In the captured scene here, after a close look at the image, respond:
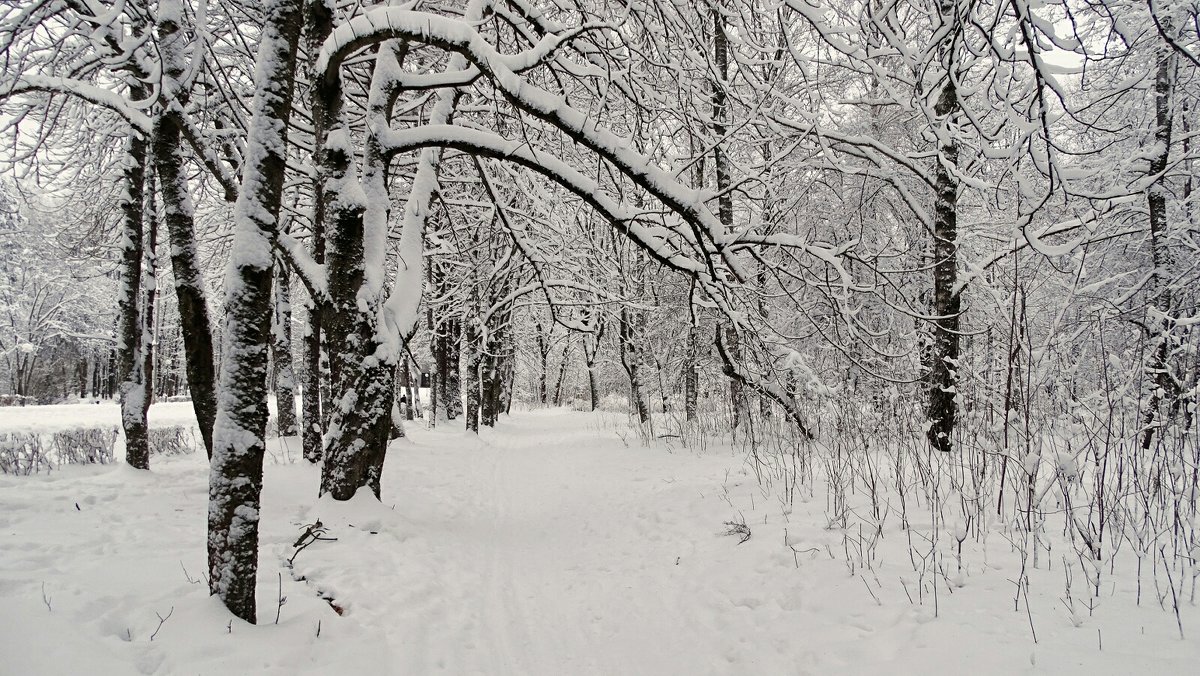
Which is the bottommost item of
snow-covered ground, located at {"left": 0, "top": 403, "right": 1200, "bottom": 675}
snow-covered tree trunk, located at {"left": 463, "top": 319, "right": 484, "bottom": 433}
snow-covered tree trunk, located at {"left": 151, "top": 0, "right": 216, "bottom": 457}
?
snow-covered ground, located at {"left": 0, "top": 403, "right": 1200, "bottom": 675}

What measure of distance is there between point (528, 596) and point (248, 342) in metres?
3.02

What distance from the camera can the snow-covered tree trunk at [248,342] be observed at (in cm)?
309

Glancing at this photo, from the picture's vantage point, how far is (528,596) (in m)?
4.70

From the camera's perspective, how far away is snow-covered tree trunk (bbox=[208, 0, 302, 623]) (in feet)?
10.2

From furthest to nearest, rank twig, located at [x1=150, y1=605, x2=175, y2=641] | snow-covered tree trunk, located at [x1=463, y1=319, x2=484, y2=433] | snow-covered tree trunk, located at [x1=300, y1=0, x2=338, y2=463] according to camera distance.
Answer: snow-covered tree trunk, located at [x1=463, y1=319, x2=484, y2=433]
snow-covered tree trunk, located at [x1=300, y1=0, x2=338, y2=463]
twig, located at [x1=150, y1=605, x2=175, y2=641]

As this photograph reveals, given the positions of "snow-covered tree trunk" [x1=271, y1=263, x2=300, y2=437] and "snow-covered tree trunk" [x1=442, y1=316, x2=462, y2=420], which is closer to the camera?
"snow-covered tree trunk" [x1=271, y1=263, x2=300, y2=437]

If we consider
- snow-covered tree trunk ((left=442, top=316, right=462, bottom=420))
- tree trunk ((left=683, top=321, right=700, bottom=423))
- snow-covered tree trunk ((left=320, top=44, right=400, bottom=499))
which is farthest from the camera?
snow-covered tree trunk ((left=442, top=316, right=462, bottom=420))

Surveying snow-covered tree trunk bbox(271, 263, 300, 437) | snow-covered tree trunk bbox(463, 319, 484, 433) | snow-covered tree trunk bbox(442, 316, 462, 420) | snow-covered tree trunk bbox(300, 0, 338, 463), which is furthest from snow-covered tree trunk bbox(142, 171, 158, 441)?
Result: snow-covered tree trunk bbox(442, 316, 462, 420)

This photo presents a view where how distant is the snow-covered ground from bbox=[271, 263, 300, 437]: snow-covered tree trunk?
138 inches

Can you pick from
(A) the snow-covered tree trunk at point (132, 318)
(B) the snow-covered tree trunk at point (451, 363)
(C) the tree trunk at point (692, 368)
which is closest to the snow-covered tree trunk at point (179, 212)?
(A) the snow-covered tree trunk at point (132, 318)

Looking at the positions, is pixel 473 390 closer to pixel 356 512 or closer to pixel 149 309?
pixel 149 309

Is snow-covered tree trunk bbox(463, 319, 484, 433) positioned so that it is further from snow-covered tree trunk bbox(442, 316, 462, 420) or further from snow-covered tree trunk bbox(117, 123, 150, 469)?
snow-covered tree trunk bbox(117, 123, 150, 469)

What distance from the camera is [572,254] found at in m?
9.41

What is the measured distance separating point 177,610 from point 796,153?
8373 mm
